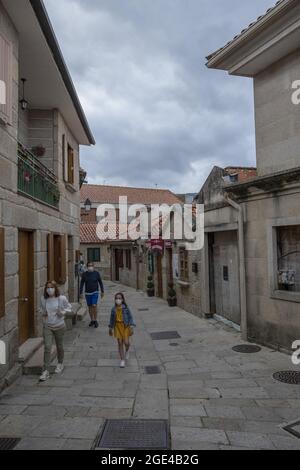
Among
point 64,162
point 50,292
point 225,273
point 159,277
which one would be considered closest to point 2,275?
point 50,292

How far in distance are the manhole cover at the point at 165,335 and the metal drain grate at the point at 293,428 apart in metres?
5.03

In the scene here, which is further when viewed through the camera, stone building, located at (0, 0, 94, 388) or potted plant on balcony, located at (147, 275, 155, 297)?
potted plant on balcony, located at (147, 275, 155, 297)

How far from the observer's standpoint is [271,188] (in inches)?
304

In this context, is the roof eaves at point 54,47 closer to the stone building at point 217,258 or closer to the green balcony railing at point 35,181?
the green balcony railing at point 35,181

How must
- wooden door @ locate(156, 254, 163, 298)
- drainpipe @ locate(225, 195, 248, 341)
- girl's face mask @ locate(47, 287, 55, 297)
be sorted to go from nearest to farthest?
girl's face mask @ locate(47, 287, 55, 297)
drainpipe @ locate(225, 195, 248, 341)
wooden door @ locate(156, 254, 163, 298)

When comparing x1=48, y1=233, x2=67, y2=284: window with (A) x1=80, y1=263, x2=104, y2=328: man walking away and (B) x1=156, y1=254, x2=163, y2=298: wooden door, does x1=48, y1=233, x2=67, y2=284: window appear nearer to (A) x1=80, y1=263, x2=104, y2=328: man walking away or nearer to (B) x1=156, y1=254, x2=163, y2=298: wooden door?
(A) x1=80, y1=263, x2=104, y2=328: man walking away

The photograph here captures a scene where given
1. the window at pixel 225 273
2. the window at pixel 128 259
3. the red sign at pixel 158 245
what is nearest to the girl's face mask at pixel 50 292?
the window at pixel 225 273

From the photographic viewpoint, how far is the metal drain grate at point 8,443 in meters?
3.98

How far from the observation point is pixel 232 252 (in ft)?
32.8

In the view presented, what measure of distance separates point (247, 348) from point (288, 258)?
6.67 feet

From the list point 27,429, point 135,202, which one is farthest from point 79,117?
point 135,202

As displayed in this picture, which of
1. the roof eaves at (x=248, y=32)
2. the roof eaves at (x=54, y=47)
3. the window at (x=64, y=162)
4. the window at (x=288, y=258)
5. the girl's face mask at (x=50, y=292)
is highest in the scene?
the roof eaves at (x=248, y=32)

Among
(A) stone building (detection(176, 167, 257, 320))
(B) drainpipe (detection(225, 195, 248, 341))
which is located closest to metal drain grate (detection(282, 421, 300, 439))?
(B) drainpipe (detection(225, 195, 248, 341))

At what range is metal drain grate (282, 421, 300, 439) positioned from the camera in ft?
13.9
